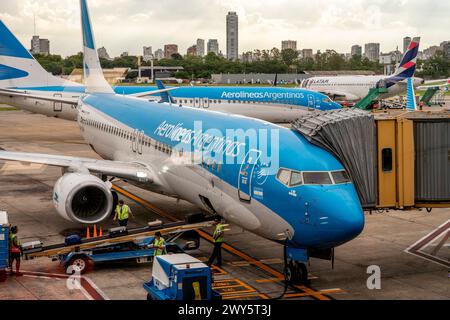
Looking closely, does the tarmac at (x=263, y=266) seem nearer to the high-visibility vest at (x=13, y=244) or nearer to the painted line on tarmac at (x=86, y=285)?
the painted line on tarmac at (x=86, y=285)

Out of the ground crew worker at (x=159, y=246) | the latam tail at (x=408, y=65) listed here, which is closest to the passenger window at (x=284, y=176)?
the ground crew worker at (x=159, y=246)

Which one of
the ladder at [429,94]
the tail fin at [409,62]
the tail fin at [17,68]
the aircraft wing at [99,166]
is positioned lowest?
the aircraft wing at [99,166]

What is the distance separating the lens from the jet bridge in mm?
18219

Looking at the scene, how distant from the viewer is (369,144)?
Answer: 18.8 m

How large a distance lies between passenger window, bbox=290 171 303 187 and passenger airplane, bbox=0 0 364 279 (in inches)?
0.6

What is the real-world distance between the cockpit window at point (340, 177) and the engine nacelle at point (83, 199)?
954 centimetres

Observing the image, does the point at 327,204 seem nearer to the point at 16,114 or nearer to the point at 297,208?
the point at 297,208

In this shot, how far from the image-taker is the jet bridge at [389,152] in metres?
18.2

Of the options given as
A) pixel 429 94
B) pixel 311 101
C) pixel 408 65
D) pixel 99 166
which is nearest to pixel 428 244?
pixel 99 166

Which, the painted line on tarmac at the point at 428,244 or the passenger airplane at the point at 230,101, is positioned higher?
the passenger airplane at the point at 230,101

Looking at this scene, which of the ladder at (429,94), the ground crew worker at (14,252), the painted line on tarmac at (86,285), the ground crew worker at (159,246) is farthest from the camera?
the ladder at (429,94)

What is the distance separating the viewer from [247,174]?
1841cm

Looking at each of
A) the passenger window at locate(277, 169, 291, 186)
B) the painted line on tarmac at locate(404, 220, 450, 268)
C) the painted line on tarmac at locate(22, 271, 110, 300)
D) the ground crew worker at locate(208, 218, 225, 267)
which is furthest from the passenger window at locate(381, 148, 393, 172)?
the painted line on tarmac at locate(22, 271, 110, 300)

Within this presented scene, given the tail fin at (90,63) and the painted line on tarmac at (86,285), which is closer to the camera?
the painted line on tarmac at (86,285)
